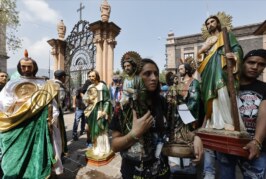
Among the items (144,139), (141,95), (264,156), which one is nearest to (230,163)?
(264,156)

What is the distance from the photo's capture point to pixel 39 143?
3.10 meters

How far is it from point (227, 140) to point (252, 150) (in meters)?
0.26

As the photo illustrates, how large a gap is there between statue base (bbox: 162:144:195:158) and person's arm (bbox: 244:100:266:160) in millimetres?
630

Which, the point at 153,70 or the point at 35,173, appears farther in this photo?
the point at 35,173

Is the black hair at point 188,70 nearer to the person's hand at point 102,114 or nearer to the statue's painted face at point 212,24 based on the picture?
the statue's painted face at point 212,24

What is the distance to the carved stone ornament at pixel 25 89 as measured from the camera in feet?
10.3

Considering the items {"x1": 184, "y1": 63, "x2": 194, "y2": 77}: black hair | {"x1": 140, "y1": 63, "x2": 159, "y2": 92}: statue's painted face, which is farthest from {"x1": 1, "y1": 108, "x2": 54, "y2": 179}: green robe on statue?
{"x1": 184, "y1": 63, "x2": 194, "y2": 77}: black hair

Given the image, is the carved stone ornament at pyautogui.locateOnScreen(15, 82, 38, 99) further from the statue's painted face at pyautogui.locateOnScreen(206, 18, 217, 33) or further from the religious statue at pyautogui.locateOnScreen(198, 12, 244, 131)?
the statue's painted face at pyautogui.locateOnScreen(206, 18, 217, 33)

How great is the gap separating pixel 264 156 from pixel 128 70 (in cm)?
165

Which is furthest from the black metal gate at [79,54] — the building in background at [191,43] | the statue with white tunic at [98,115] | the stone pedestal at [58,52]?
the building in background at [191,43]

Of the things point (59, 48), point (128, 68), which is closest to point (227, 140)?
point (128, 68)

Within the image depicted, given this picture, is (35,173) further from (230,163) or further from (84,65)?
(84,65)

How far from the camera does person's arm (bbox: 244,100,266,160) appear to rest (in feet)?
5.67

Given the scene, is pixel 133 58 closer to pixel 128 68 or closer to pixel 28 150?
pixel 128 68
